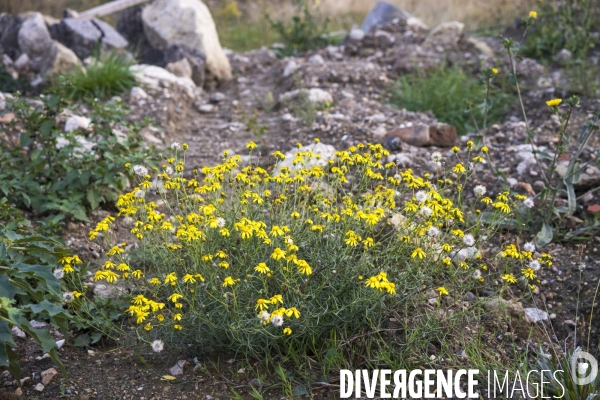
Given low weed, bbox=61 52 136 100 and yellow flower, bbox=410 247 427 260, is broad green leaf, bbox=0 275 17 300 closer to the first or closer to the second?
yellow flower, bbox=410 247 427 260

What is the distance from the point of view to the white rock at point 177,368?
2.80 metres

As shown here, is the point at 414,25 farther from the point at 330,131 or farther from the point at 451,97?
the point at 330,131

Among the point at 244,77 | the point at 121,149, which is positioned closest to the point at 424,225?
the point at 121,149

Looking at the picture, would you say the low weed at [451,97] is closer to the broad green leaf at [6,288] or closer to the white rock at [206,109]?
the white rock at [206,109]

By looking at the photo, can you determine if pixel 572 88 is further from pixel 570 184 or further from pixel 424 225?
pixel 424 225

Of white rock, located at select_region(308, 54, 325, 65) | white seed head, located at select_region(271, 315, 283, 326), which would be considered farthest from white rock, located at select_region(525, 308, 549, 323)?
white rock, located at select_region(308, 54, 325, 65)

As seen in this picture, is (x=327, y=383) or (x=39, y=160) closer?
(x=327, y=383)

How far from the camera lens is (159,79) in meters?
6.43

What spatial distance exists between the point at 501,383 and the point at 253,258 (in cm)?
114

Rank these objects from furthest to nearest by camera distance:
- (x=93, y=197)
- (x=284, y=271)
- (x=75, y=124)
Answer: (x=75, y=124), (x=93, y=197), (x=284, y=271)

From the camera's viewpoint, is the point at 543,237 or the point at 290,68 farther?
the point at 290,68

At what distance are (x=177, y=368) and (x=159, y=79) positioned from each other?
419cm

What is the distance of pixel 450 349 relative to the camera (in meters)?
2.82

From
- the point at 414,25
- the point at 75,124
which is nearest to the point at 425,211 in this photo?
the point at 75,124
